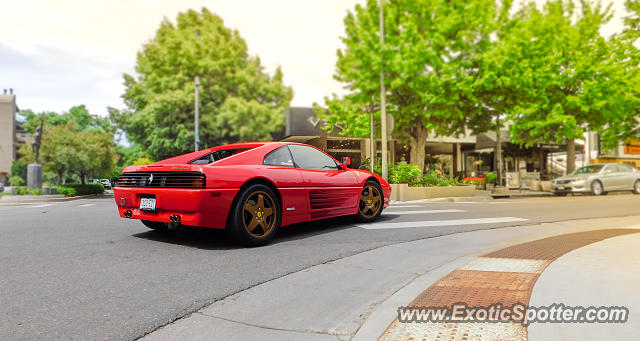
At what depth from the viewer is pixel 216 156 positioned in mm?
5734

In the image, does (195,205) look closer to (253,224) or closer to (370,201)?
(253,224)

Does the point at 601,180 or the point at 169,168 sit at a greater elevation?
the point at 169,168

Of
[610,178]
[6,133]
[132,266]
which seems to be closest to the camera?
[132,266]

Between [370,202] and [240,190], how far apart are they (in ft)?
10.3

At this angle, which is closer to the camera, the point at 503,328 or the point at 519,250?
the point at 503,328

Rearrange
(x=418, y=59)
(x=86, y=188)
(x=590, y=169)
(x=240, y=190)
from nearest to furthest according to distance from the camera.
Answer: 1. (x=240, y=190)
2. (x=418, y=59)
3. (x=590, y=169)
4. (x=86, y=188)

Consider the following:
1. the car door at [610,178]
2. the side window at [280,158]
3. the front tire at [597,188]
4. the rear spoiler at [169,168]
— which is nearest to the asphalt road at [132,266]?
the rear spoiler at [169,168]

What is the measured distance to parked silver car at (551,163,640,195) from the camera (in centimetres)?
1856

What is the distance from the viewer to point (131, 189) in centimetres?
543

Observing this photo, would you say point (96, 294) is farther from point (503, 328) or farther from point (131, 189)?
point (503, 328)

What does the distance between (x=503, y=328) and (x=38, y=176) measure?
2770 centimetres

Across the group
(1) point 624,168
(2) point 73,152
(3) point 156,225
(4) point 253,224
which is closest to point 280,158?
(4) point 253,224


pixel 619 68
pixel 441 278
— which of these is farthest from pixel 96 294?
pixel 619 68

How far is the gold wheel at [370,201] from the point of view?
7.38 metres
